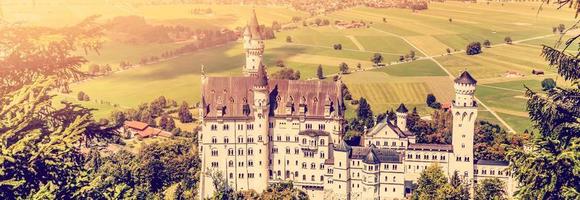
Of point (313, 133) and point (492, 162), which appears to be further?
point (313, 133)

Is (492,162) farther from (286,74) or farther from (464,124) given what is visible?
(286,74)

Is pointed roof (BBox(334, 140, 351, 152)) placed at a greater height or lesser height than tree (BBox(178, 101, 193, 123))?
greater

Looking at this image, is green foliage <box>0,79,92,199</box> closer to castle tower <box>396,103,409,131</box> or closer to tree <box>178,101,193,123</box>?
castle tower <box>396,103,409,131</box>

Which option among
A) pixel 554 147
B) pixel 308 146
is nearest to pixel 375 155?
pixel 308 146

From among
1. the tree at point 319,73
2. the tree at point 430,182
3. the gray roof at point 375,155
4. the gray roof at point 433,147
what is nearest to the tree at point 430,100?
the tree at point 319,73

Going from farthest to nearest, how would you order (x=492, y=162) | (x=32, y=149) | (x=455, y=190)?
(x=492, y=162)
(x=455, y=190)
(x=32, y=149)

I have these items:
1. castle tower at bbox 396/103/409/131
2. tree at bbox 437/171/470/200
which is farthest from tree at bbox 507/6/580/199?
castle tower at bbox 396/103/409/131
